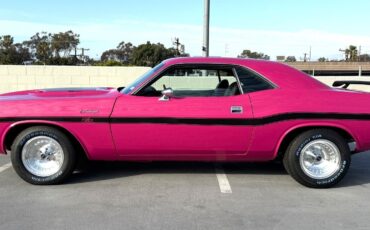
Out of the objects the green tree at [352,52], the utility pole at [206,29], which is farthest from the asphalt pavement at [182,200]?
the green tree at [352,52]

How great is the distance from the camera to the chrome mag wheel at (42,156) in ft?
17.5

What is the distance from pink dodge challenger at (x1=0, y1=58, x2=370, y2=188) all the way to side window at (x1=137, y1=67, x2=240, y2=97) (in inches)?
1.4

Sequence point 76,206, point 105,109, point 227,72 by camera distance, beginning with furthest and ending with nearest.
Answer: point 227,72
point 105,109
point 76,206

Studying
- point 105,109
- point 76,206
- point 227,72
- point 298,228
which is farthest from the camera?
point 227,72

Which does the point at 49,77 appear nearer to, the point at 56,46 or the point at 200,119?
the point at 200,119

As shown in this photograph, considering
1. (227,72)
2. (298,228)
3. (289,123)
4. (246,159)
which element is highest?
(227,72)

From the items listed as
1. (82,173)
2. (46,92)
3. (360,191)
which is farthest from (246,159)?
(46,92)

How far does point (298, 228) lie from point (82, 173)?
302cm

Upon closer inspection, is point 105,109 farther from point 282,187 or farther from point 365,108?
point 365,108

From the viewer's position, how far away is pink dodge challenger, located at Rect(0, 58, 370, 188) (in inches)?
206

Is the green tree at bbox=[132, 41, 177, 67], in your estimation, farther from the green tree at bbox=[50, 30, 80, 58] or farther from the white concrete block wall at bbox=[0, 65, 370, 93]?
the white concrete block wall at bbox=[0, 65, 370, 93]

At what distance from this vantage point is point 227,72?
5660 millimetres

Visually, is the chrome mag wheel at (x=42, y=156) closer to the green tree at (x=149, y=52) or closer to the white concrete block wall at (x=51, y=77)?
the white concrete block wall at (x=51, y=77)

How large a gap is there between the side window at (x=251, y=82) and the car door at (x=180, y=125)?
9cm
